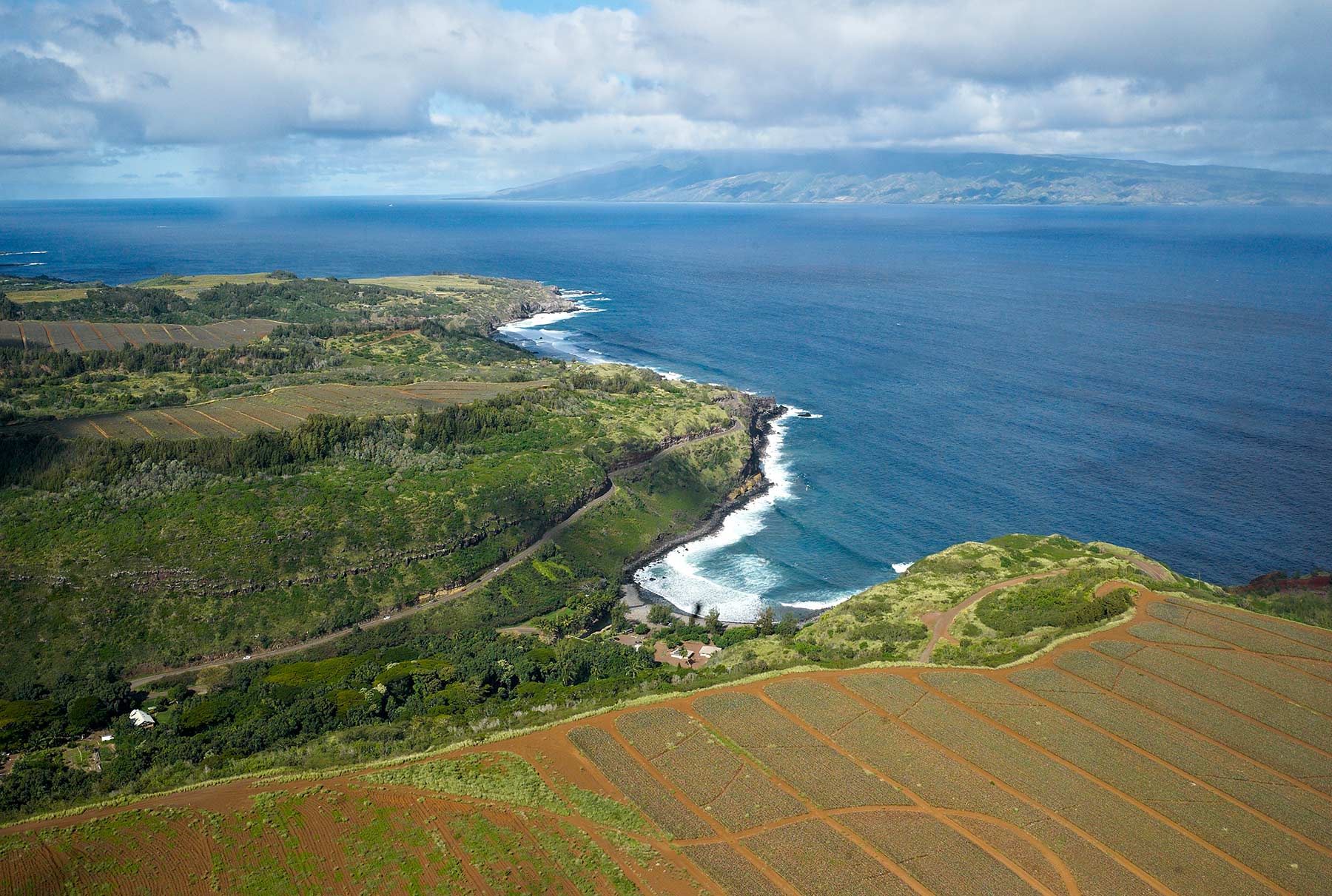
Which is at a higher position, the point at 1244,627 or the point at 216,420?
the point at 216,420

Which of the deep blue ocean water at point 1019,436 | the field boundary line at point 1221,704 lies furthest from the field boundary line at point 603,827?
the deep blue ocean water at point 1019,436

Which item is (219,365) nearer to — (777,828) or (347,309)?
(347,309)

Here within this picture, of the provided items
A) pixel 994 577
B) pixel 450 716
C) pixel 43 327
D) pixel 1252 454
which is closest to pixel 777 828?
pixel 450 716

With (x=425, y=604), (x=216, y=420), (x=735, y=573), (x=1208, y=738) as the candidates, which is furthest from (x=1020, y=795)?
(x=216, y=420)

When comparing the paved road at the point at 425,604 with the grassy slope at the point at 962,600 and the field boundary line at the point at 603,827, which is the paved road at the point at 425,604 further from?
the field boundary line at the point at 603,827

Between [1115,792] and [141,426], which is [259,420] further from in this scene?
[1115,792]

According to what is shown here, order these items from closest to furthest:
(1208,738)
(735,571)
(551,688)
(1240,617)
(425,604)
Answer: (1208,738) → (551,688) → (1240,617) → (425,604) → (735,571)
